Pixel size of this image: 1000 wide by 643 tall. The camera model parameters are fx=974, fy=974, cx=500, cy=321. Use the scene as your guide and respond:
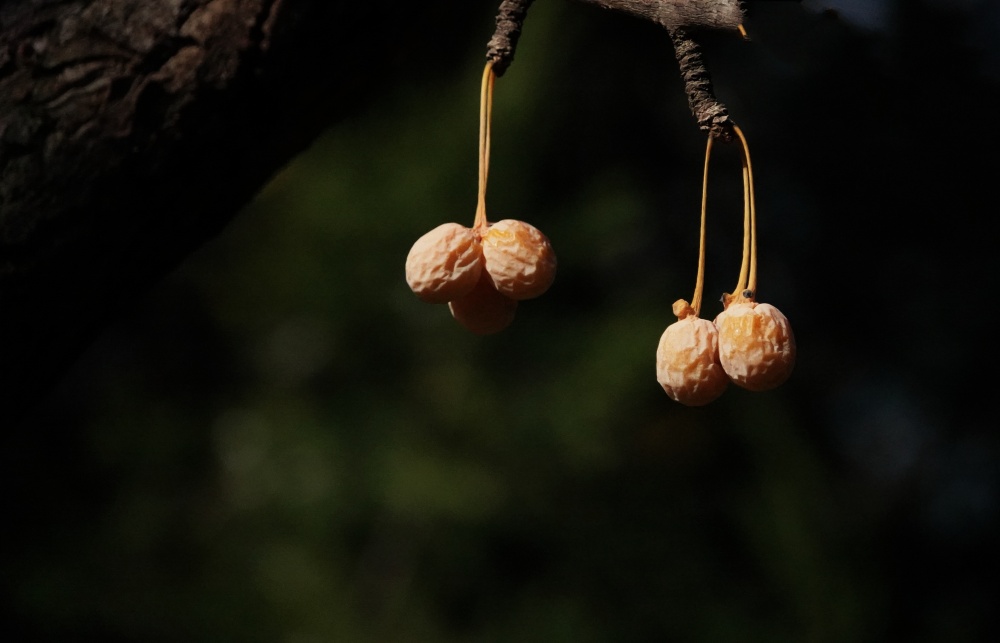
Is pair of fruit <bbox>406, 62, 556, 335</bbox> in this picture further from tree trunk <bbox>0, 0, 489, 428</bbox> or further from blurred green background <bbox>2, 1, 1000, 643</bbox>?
blurred green background <bbox>2, 1, 1000, 643</bbox>

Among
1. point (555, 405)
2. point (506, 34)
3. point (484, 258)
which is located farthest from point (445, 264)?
point (555, 405)

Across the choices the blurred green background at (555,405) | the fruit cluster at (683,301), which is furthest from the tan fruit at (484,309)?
the blurred green background at (555,405)

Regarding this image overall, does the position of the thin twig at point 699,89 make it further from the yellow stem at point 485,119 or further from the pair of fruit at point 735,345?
the yellow stem at point 485,119

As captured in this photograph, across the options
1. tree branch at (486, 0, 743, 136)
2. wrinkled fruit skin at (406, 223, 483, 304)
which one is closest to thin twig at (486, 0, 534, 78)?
tree branch at (486, 0, 743, 136)

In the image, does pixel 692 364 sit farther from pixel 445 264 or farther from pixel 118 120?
pixel 118 120

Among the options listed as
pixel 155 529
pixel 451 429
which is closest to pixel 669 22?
pixel 451 429

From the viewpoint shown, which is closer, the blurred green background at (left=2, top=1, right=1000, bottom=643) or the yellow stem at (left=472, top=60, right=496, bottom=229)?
the yellow stem at (left=472, top=60, right=496, bottom=229)
